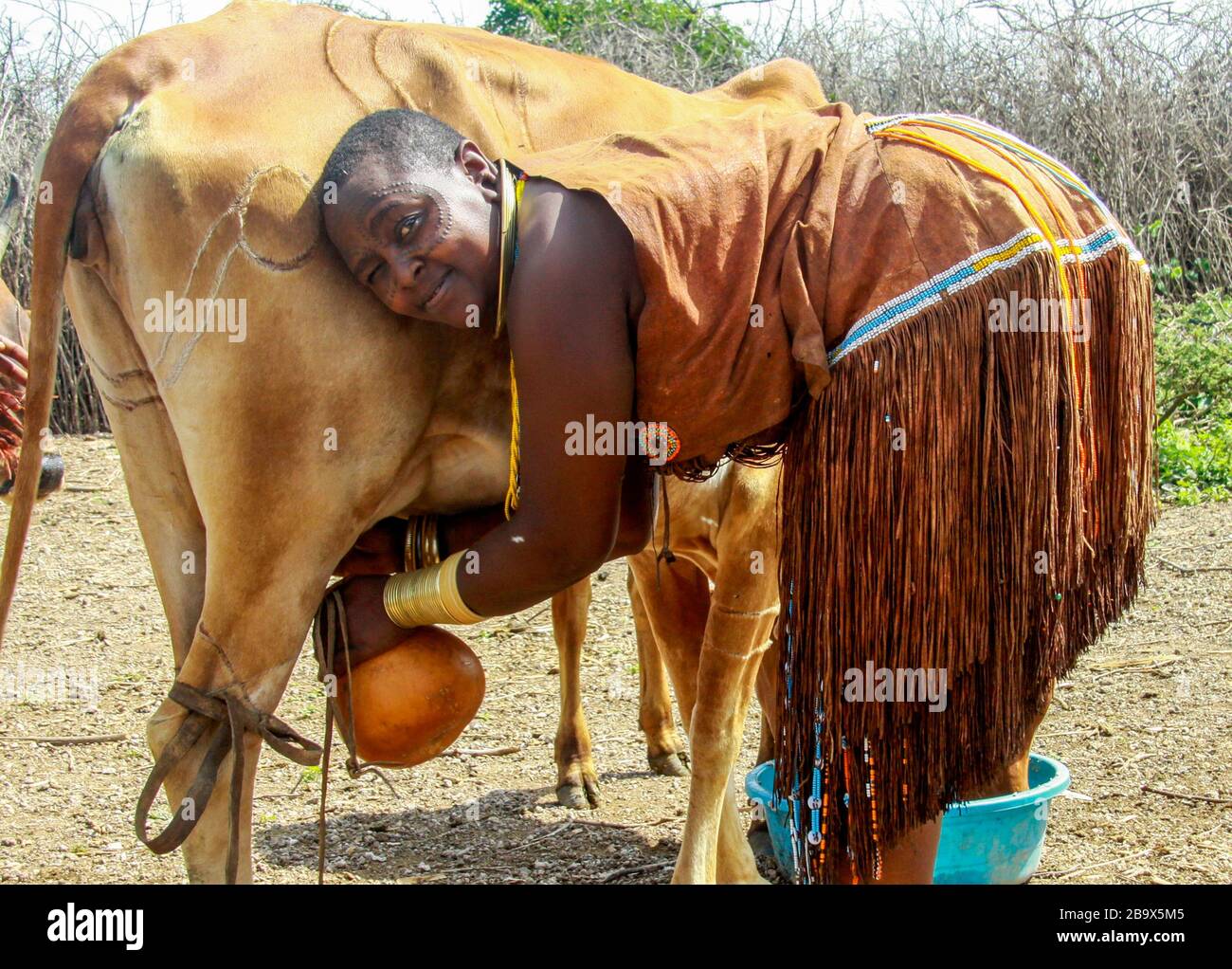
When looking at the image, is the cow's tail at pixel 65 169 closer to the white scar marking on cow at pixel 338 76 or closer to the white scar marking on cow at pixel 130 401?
the white scar marking on cow at pixel 130 401

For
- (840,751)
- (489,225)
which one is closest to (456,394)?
(489,225)

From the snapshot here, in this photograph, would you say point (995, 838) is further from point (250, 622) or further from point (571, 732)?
point (250, 622)

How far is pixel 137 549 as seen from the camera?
7051mm

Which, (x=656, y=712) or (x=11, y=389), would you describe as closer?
(x=11, y=389)

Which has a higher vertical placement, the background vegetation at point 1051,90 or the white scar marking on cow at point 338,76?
the background vegetation at point 1051,90

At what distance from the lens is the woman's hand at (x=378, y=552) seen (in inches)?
108

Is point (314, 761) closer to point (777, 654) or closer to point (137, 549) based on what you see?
point (777, 654)

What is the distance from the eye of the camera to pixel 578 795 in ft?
14.5

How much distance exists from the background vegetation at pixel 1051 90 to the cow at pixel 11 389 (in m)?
5.16

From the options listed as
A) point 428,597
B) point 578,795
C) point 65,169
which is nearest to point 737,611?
point 428,597

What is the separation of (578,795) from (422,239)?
265 cm

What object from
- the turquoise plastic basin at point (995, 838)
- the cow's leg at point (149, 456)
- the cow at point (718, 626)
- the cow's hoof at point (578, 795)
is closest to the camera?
the cow's leg at point (149, 456)

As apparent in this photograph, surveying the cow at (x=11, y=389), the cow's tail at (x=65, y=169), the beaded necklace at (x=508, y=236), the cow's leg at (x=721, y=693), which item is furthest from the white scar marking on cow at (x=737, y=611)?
the cow at (x=11, y=389)

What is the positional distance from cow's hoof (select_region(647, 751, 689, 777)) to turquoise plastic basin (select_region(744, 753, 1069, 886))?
120cm
